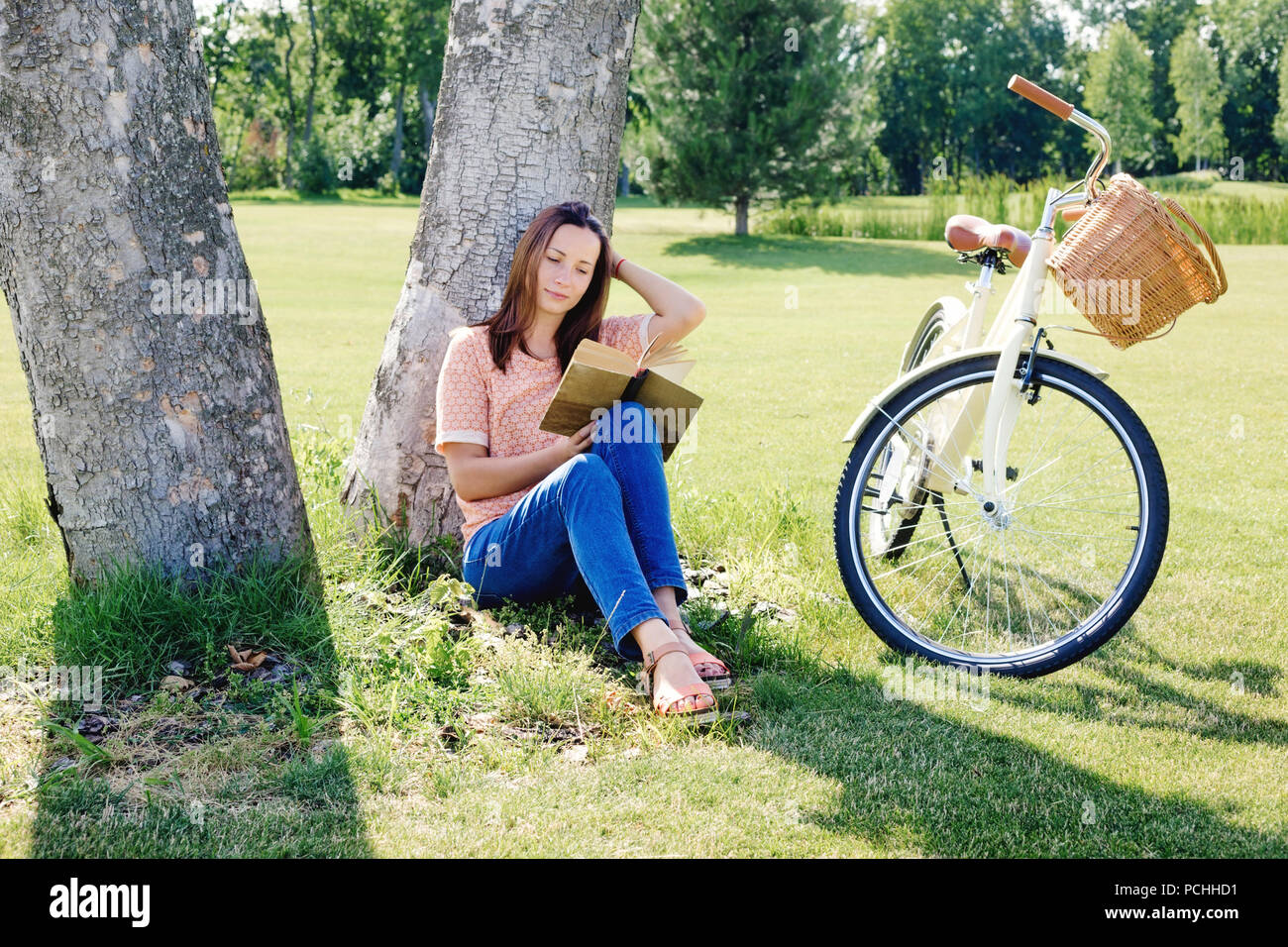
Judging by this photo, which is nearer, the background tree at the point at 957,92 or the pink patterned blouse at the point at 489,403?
the pink patterned blouse at the point at 489,403

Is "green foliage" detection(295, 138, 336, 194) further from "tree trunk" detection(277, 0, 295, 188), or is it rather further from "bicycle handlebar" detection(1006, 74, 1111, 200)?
"bicycle handlebar" detection(1006, 74, 1111, 200)

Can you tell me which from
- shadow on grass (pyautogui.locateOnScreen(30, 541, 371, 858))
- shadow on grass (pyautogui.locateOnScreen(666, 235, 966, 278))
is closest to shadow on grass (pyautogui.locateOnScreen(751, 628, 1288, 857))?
shadow on grass (pyautogui.locateOnScreen(30, 541, 371, 858))

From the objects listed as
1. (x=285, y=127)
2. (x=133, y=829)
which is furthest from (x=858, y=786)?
(x=285, y=127)

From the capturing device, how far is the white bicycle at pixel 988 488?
11.1 feet

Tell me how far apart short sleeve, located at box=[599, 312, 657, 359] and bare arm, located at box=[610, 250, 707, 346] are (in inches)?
1.2

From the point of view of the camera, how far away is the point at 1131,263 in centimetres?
312

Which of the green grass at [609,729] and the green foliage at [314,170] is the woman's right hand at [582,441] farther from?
the green foliage at [314,170]

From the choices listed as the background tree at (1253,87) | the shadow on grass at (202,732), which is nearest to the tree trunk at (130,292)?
the shadow on grass at (202,732)

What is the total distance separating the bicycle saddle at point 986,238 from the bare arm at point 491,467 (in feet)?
5.45

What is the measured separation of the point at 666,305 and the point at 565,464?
0.81 m

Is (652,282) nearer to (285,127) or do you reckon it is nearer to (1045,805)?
(1045,805)
